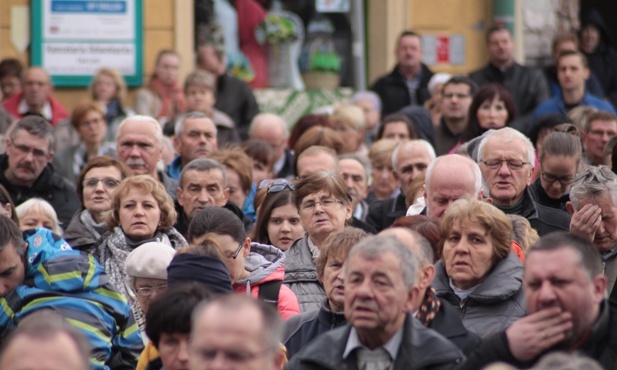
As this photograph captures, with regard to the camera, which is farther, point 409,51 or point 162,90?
point 409,51

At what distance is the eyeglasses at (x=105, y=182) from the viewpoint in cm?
942

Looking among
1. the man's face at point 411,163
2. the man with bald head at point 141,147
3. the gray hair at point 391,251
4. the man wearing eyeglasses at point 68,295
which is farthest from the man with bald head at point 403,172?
the gray hair at point 391,251

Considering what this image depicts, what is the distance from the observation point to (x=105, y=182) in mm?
9438

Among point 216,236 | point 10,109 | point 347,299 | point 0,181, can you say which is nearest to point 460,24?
point 10,109

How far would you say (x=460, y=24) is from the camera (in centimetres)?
1602

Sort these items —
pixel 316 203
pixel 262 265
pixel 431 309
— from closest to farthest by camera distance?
pixel 431 309, pixel 262 265, pixel 316 203

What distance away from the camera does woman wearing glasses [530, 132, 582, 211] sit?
9.01 meters

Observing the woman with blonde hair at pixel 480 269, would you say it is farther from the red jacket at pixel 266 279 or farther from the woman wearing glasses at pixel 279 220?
the woman wearing glasses at pixel 279 220

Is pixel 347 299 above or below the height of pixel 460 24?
below

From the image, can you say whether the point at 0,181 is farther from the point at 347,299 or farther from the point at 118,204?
the point at 347,299

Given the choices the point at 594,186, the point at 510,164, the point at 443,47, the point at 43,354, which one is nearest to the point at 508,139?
the point at 510,164

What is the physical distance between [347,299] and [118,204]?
330 cm

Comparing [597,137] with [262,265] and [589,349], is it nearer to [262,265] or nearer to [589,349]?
[262,265]

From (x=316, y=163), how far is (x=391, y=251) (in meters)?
4.34
